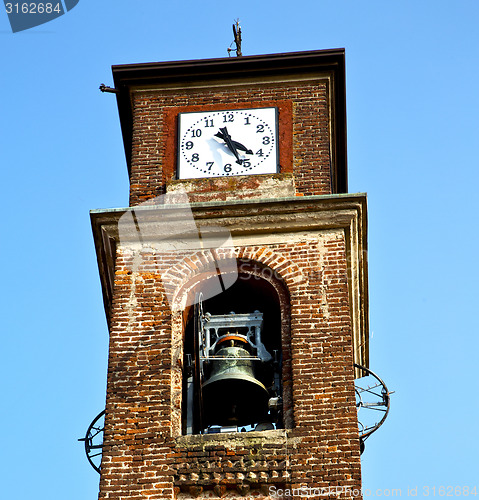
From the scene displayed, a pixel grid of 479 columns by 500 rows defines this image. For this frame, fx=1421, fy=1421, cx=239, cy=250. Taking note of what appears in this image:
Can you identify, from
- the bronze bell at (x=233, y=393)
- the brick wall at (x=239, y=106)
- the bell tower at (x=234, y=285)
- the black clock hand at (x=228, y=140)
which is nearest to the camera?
the bell tower at (x=234, y=285)

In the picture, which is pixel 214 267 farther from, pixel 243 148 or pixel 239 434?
pixel 239 434

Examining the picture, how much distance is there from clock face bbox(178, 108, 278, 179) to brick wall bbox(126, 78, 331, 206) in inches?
5.1

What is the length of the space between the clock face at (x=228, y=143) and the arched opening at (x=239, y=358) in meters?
1.77

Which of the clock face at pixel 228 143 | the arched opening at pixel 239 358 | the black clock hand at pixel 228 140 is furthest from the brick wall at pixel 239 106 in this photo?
the arched opening at pixel 239 358

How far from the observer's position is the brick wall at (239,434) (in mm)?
16062

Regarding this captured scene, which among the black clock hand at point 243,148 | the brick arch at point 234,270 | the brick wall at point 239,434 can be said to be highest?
the black clock hand at point 243,148

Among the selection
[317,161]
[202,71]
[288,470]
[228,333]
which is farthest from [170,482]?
[202,71]

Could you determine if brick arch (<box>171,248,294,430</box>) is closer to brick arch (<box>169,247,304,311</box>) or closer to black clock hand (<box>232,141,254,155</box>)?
brick arch (<box>169,247,304,311</box>)

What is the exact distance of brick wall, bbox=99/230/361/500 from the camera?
1606cm

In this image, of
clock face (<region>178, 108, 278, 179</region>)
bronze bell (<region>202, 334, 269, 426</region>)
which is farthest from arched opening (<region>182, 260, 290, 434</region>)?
clock face (<region>178, 108, 278, 179</region>)

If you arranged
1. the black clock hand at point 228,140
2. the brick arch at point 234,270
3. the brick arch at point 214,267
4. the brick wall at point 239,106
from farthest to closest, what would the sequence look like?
the black clock hand at point 228,140 < the brick wall at point 239,106 < the brick arch at point 214,267 < the brick arch at point 234,270

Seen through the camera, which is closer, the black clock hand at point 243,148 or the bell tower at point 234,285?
the bell tower at point 234,285

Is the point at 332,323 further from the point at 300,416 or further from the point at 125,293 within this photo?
the point at 125,293

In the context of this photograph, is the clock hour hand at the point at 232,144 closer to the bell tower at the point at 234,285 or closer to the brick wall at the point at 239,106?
the bell tower at the point at 234,285
